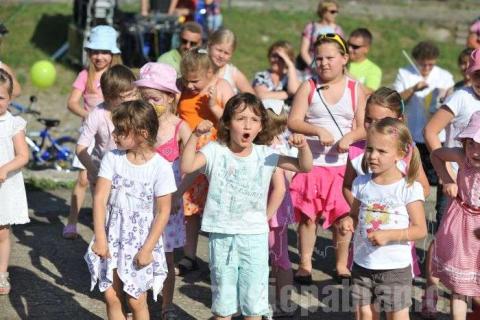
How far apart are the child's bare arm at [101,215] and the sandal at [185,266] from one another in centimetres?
168

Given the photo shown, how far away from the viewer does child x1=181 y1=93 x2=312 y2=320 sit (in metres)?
5.34

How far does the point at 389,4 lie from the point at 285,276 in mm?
14058

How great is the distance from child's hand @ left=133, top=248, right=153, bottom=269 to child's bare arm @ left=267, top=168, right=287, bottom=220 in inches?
33.3

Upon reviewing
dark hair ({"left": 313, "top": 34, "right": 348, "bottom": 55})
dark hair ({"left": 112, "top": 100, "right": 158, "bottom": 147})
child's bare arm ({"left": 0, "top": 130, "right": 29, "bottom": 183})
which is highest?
dark hair ({"left": 313, "top": 34, "right": 348, "bottom": 55})

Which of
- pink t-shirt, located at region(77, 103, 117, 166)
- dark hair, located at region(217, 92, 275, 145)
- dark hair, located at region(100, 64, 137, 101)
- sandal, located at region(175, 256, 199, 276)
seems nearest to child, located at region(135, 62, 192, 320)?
dark hair, located at region(100, 64, 137, 101)

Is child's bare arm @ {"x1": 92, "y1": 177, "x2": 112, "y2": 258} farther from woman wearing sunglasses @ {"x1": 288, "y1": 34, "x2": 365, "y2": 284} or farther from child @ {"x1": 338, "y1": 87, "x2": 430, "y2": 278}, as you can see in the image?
woman wearing sunglasses @ {"x1": 288, "y1": 34, "x2": 365, "y2": 284}

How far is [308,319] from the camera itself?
6.11m

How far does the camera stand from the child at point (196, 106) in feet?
21.9

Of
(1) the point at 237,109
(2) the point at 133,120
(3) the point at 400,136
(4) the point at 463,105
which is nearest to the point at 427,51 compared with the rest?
(4) the point at 463,105

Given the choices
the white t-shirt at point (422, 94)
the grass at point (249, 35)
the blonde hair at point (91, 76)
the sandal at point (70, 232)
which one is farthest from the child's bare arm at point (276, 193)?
the grass at point (249, 35)

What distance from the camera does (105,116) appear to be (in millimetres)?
Result: 6402

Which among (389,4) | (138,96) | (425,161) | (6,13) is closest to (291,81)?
(425,161)

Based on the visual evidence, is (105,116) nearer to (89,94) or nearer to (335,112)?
(89,94)

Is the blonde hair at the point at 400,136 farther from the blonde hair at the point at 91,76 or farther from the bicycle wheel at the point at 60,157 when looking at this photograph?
the bicycle wheel at the point at 60,157
